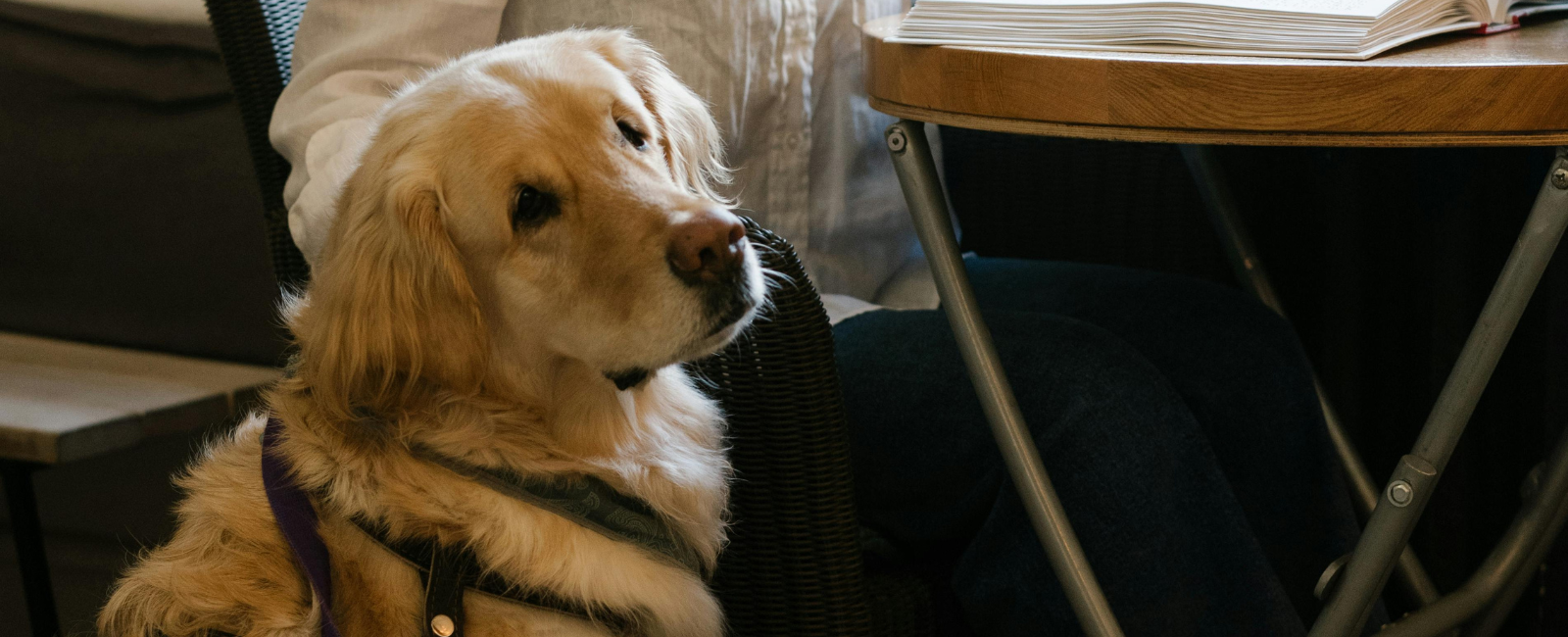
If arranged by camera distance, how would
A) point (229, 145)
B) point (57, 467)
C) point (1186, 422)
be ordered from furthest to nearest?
point (57, 467), point (229, 145), point (1186, 422)

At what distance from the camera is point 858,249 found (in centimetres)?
172

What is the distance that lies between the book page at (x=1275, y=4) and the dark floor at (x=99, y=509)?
2.06 meters

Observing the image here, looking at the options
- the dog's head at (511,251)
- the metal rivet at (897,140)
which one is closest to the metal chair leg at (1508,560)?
the metal rivet at (897,140)

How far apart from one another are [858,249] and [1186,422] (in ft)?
2.10

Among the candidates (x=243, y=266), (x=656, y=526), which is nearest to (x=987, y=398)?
(x=656, y=526)

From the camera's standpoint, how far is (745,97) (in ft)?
5.08

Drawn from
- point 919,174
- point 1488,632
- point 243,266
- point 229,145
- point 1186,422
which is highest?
point 919,174

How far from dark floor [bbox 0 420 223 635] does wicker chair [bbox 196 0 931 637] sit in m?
1.70

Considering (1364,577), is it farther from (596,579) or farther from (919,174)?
(596,579)

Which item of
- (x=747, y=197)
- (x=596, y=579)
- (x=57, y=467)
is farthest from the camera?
(x=57, y=467)

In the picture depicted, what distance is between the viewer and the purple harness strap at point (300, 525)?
0.93m

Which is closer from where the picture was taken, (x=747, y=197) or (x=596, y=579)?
(x=596, y=579)

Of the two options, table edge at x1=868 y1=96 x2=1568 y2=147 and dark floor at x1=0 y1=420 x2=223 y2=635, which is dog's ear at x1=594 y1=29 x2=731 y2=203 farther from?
dark floor at x1=0 y1=420 x2=223 y2=635

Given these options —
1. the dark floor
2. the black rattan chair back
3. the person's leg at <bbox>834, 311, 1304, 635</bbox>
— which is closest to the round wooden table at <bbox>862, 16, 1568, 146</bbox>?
the person's leg at <bbox>834, 311, 1304, 635</bbox>
